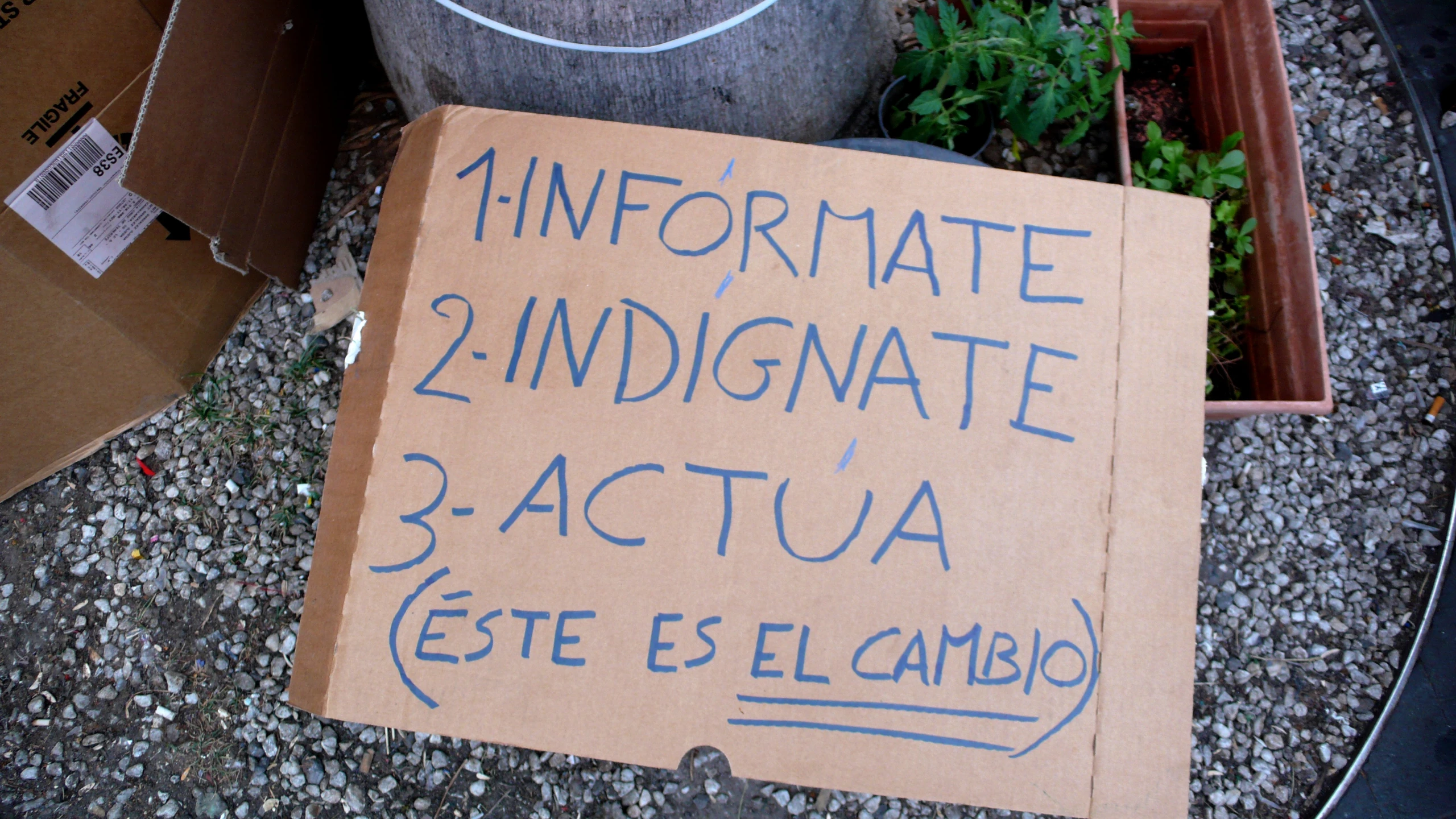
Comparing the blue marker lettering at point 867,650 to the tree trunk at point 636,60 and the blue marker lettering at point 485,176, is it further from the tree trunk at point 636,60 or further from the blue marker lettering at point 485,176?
the tree trunk at point 636,60

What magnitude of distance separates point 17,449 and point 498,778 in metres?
1.21

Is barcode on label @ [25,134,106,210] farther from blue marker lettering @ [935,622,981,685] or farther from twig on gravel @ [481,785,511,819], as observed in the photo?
blue marker lettering @ [935,622,981,685]

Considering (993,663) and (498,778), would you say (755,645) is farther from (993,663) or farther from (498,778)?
(498,778)

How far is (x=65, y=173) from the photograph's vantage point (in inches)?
53.7

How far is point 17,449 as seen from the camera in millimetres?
1616

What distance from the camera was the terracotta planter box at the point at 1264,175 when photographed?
150 cm

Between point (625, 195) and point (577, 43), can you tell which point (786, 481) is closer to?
point (625, 195)

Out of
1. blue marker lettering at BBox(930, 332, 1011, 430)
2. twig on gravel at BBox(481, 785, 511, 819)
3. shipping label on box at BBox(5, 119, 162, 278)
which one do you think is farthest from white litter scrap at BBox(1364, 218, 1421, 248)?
shipping label on box at BBox(5, 119, 162, 278)

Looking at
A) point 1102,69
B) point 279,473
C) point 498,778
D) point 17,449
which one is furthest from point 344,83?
point 1102,69

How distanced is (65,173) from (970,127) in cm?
173

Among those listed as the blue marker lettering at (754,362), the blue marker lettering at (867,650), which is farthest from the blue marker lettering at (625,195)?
the blue marker lettering at (867,650)

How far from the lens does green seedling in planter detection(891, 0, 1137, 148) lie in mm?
1374

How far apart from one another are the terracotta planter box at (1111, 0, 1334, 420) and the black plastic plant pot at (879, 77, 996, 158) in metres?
0.25

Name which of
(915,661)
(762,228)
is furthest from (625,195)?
(915,661)
